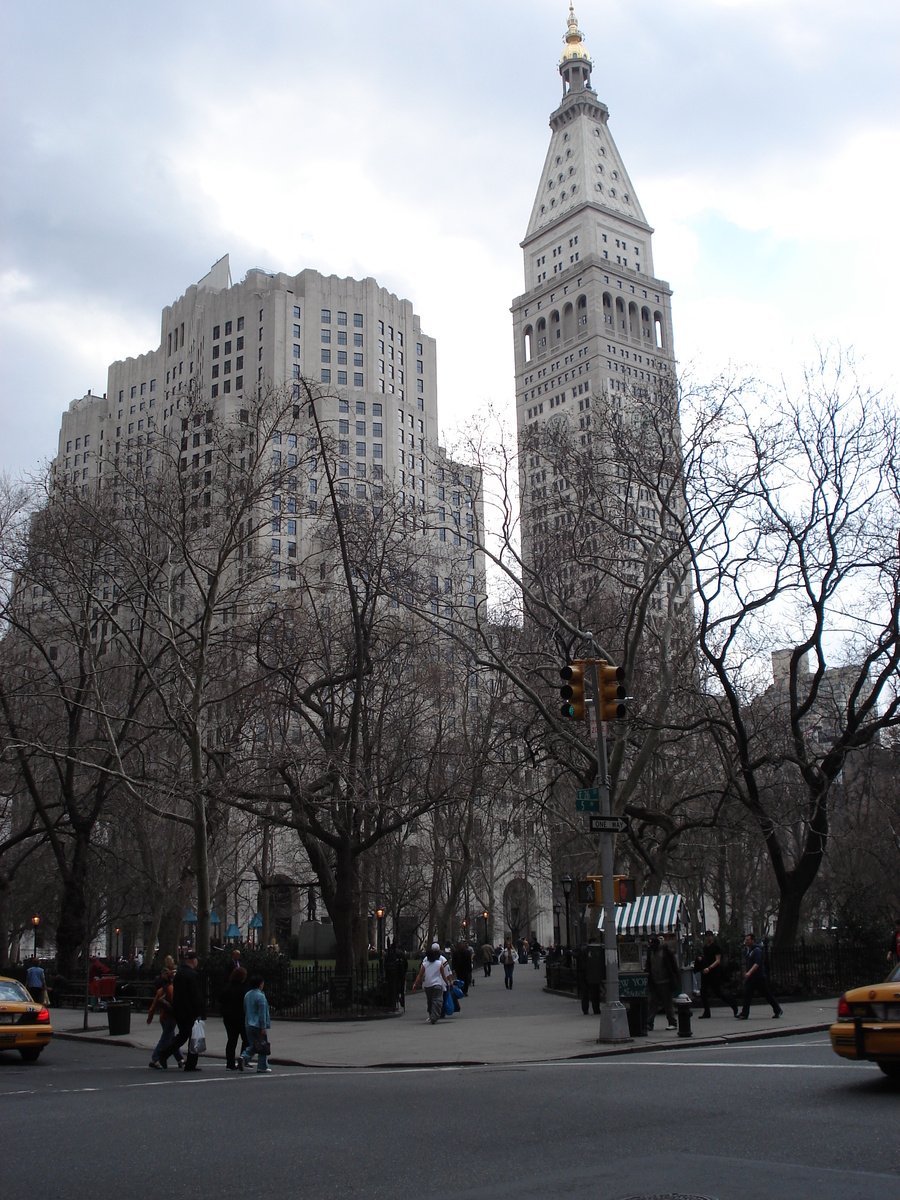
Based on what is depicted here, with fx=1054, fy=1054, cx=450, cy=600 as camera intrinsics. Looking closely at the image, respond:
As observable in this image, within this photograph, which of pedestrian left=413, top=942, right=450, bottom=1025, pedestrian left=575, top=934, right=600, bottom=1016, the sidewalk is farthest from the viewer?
pedestrian left=413, top=942, right=450, bottom=1025

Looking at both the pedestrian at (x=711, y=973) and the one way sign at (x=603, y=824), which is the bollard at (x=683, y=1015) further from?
the pedestrian at (x=711, y=973)

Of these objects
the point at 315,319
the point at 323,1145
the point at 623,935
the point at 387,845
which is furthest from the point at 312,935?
the point at 315,319

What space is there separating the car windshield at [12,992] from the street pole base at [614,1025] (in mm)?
9349

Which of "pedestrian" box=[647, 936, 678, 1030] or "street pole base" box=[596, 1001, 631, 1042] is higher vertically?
"pedestrian" box=[647, 936, 678, 1030]

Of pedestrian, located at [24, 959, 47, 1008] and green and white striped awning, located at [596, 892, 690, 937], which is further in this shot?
pedestrian, located at [24, 959, 47, 1008]

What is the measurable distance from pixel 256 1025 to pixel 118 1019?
26.8ft

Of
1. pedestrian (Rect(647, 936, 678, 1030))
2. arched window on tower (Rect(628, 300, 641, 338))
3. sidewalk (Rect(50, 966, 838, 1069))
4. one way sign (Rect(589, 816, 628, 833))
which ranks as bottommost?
sidewalk (Rect(50, 966, 838, 1069))

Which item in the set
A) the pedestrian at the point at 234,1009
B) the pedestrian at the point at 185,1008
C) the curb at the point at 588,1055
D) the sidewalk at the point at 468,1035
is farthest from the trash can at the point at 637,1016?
the pedestrian at the point at 185,1008

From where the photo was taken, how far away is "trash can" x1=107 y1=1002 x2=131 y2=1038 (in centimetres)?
2191

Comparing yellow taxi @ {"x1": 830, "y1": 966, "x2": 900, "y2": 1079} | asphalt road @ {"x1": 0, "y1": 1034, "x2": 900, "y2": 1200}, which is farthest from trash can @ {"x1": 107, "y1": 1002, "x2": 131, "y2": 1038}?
yellow taxi @ {"x1": 830, "y1": 966, "x2": 900, "y2": 1079}

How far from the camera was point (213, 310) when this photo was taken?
11775cm

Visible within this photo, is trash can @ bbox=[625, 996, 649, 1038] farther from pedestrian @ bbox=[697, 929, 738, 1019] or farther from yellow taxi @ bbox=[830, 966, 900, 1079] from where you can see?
yellow taxi @ bbox=[830, 966, 900, 1079]

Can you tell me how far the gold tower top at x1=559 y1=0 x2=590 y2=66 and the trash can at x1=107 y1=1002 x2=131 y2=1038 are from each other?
163760mm

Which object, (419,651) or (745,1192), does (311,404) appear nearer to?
(419,651)
